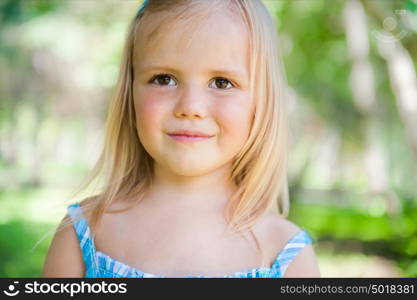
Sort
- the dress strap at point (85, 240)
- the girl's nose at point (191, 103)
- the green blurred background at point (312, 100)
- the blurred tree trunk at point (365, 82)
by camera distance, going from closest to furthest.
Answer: the girl's nose at point (191, 103) → the dress strap at point (85, 240) → the green blurred background at point (312, 100) → the blurred tree trunk at point (365, 82)

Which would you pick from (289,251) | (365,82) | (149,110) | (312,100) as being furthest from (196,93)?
(312,100)

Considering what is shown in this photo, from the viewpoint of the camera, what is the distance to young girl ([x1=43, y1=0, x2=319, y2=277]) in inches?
62.7

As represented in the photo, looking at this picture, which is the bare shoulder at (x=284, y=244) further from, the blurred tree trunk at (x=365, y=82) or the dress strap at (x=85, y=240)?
the blurred tree trunk at (x=365, y=82)

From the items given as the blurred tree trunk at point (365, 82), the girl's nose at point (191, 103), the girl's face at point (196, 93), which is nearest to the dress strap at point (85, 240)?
the girl's face at point (196, 93)

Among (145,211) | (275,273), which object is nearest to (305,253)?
(275,273)

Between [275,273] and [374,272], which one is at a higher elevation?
[374,272]

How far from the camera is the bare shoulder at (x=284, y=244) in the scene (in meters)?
1.70

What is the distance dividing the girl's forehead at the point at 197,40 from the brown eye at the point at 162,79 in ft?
0.14

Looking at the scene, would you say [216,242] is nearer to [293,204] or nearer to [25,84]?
[293,204]

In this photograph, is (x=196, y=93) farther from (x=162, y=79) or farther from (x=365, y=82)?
(x=365, y=82)

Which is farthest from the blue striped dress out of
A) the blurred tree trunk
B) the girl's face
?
the blurred tree trunk

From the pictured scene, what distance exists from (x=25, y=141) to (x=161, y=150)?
60.9 ft

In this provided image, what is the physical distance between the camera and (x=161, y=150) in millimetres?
1625

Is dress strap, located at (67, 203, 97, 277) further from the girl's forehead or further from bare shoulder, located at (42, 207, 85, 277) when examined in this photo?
the girl's forehead
